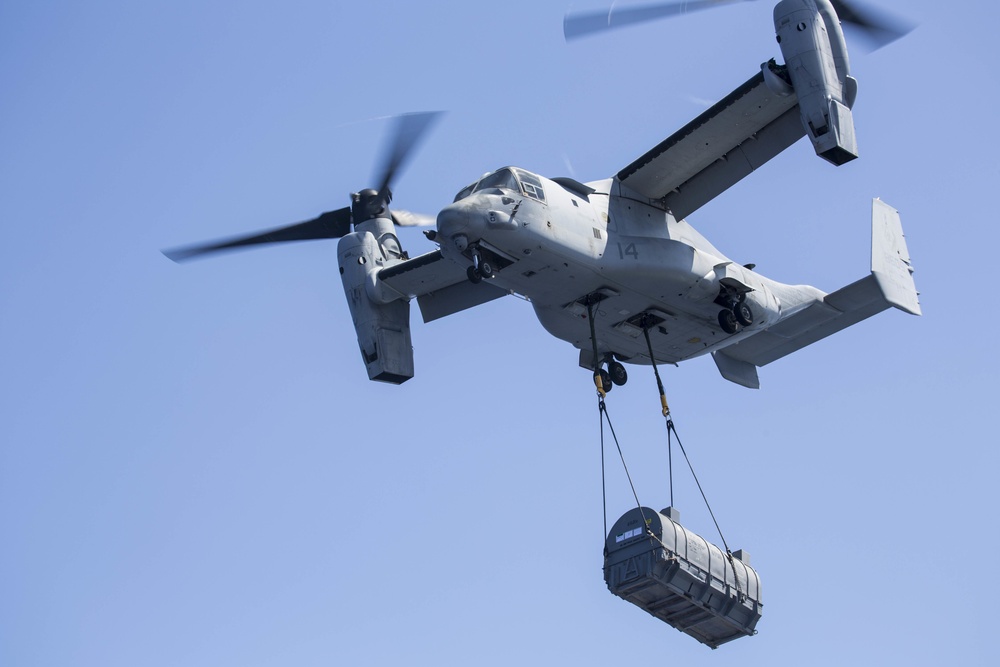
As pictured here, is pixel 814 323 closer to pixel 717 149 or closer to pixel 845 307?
pixel 845 307

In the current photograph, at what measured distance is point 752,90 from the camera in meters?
27.0

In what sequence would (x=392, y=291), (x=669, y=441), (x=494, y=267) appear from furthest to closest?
(x=392, y=291)
(x=669, y=441)
(x=494, y=267)

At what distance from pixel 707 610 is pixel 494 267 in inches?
265

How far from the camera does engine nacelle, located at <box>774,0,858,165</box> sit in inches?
1006

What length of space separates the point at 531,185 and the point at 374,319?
5.36 metres

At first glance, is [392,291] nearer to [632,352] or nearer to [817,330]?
[632,352]

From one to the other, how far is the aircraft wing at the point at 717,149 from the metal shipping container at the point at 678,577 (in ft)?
19.6

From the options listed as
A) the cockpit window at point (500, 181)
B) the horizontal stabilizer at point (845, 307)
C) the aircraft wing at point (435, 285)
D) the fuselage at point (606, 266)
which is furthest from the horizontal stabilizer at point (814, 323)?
the cockpit window at point (500, 181)

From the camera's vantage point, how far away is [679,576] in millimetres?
25891

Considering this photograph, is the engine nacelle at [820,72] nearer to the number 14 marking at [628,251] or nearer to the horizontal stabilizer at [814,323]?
the number 14 marking at [628,251]

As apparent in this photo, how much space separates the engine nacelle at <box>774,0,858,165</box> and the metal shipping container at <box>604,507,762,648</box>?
22.2 ft

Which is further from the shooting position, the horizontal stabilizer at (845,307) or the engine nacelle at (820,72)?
the horizontal stabilizer at (845,307)

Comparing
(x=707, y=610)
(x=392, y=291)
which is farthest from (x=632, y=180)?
(x=707, y=610)

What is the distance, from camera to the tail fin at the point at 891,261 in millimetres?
29344
